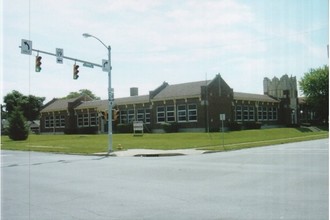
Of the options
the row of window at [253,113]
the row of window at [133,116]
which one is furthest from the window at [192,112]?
the row of window at [253,113]

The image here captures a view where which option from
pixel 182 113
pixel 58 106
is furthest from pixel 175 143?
pixel 58 106

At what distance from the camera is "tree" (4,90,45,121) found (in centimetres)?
9738

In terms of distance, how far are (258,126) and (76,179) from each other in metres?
41.5

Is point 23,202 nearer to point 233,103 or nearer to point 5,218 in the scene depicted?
point 5,218

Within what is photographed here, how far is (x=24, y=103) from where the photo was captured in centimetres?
9831

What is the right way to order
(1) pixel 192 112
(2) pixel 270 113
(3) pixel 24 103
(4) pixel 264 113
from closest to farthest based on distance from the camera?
1. (1) pixel 192 112
2. (4) pixel 264 113
3. (2) pixel 270 113
4. (3) pixel 24 103

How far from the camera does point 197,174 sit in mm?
12680

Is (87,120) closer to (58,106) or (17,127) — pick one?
(58,106)

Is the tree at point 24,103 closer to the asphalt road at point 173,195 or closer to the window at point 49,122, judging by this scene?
the window at point 49,122

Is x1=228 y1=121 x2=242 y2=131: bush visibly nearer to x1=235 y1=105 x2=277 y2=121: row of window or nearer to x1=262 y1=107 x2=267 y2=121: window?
x1=235 y1=105 x2=277 y2=121: row of window

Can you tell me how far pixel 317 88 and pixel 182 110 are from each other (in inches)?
1127

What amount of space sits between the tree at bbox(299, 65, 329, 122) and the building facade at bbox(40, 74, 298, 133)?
253 centimetres

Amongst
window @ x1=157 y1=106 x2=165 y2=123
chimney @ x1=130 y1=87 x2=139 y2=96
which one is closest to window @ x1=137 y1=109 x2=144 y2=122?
window @ x1=157 y1=106 x2=165 y2=123

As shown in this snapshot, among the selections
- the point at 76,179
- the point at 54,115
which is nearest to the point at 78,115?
the point at 54,115
